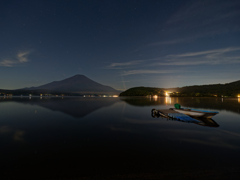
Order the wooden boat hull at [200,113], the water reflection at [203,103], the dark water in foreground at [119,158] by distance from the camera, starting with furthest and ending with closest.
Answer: the water reflection at [203,103] → the wooden boat hull at [200,113] → the dark water in foreground at [119,158]

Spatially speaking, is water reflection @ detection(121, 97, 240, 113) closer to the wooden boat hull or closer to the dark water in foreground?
the wooden boat hull

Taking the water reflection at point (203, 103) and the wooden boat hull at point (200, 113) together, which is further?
the water reflection at point (203, 103)

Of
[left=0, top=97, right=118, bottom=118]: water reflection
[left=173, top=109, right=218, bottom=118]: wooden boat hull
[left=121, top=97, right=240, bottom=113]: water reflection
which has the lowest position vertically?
[left=121, top=97, right=240, bottom=113]: water reflection

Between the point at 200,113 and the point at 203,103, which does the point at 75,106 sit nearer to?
the point at 200,113

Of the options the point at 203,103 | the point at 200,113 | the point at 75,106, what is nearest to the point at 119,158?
the point at 200,113

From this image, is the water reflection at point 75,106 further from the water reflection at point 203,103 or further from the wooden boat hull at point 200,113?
the wooden boat hull at point 200,113

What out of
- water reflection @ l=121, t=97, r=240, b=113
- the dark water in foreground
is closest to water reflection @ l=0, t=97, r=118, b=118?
the dark water in foreground

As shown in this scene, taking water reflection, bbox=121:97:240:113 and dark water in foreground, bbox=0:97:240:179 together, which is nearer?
dark water in foreground, bbox=0:97:240:179

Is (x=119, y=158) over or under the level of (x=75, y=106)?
under

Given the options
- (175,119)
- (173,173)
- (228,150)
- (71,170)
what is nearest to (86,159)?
(71,170)

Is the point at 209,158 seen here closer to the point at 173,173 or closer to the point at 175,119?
the point at 173,173

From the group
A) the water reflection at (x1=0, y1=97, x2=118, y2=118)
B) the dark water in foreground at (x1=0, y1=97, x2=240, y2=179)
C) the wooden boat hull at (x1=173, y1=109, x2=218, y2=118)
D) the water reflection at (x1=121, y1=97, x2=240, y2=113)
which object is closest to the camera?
the dark water in foreground at (x1=0, y1=97, x2=240, y2=179)

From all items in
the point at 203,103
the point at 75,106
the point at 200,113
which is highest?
the point at 200,113

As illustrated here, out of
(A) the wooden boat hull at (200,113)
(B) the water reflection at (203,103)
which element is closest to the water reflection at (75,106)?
(B) the water reflection at (203,103)
